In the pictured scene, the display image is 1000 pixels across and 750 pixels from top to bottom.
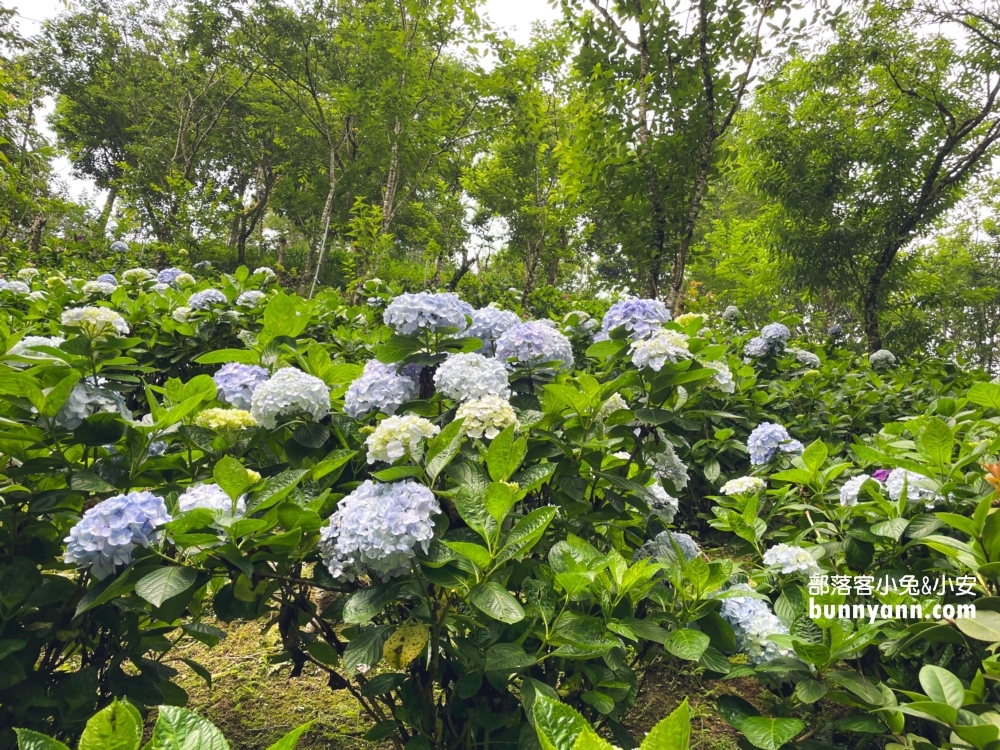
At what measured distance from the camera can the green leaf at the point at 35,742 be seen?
1.59 feet

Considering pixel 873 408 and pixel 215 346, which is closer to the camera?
pixel 215 346

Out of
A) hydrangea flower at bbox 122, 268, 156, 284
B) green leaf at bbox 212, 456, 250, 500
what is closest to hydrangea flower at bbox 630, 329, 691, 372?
green leaf at bbox 212, 456, 250, 500

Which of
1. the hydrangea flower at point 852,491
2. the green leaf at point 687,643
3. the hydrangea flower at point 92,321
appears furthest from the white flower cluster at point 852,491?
the hydrangea flower at point 92,321

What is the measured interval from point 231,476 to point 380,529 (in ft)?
0.90

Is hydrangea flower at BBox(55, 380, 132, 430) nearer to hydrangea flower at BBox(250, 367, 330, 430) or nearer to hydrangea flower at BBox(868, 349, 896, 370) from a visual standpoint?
hydrangea flower at BBox(250, 367, 330, 430)

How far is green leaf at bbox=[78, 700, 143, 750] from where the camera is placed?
473mm

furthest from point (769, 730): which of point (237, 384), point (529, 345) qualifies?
point (237, 384)

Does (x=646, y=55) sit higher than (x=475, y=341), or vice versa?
(x=646, y=55)

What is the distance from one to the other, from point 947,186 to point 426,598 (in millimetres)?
7606

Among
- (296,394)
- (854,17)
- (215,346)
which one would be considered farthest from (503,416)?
(854,17)

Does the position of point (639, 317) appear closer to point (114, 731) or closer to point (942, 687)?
point (942, 687)

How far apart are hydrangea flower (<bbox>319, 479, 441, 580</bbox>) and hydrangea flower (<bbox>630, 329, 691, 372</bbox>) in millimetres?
584

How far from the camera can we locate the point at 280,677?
192 cm

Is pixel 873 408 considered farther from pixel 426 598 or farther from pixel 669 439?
pixel 426 598
